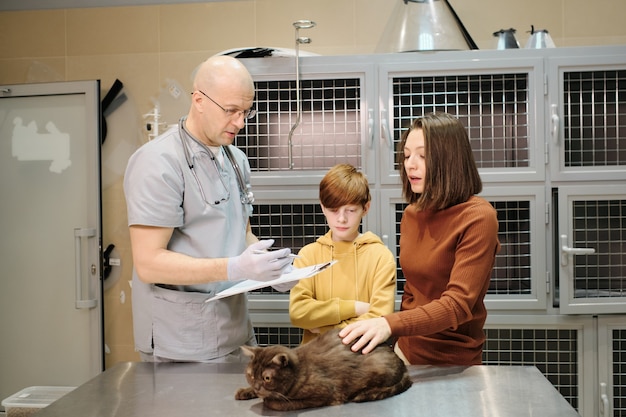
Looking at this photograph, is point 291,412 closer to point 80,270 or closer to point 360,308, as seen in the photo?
point 360,308

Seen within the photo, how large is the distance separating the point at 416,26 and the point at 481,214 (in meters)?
1.42

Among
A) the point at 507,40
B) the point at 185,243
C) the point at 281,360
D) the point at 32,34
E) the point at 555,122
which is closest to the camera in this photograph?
the point at 281,360

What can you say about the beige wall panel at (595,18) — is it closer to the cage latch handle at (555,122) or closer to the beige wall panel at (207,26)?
the cage latch handle at (555,122)

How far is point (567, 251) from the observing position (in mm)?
2740

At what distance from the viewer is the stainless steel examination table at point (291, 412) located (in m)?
1.38

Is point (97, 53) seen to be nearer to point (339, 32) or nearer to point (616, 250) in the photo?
point (339, 32)

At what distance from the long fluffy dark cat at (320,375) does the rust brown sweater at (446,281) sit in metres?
0.14

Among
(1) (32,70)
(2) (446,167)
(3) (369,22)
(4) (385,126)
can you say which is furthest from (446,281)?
(1) (32,70)

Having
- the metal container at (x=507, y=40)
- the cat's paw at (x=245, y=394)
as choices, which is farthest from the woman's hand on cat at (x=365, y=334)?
the metal container at (x=507, y=40)

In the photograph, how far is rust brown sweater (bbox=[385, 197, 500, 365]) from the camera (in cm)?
163

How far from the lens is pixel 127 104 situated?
3.47 meters

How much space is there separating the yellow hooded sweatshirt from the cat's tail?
60 cm

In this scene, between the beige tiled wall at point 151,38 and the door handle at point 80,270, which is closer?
the beige tiled wall at point 151,38

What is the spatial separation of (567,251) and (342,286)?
1.09m
